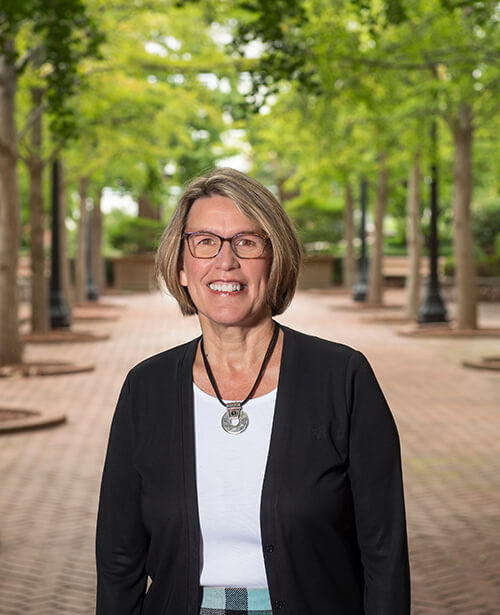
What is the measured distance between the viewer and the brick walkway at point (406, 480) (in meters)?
5.68

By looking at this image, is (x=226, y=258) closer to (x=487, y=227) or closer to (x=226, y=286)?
(x=226, y=286)

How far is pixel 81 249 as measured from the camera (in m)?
28.3

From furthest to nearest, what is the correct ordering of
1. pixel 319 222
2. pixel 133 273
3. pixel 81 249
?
pixel 319 222 < pixel 133 273 < pixel 81 249

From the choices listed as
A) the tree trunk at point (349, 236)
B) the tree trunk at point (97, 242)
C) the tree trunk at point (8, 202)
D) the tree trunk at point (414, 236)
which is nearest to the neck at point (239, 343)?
the tree trunk at point (8, 202)

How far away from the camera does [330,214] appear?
167ft

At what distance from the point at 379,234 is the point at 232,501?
2623 cm

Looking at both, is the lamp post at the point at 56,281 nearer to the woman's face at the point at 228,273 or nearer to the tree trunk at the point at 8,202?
the tree trunk at the point at 8,202

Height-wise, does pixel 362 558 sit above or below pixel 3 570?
above

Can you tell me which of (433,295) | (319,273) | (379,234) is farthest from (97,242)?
(433,295)

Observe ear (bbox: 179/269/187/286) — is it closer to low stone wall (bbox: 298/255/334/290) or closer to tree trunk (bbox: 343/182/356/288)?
tree trunk (bbox: 343/182/356/288)

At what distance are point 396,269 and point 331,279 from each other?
7.39 metres

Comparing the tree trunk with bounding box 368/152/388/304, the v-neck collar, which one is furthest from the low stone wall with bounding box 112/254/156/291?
the v-neck collar

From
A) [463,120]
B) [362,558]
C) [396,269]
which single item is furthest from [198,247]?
[396,269]

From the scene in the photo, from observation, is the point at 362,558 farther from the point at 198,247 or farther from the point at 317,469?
the point at 198,247
